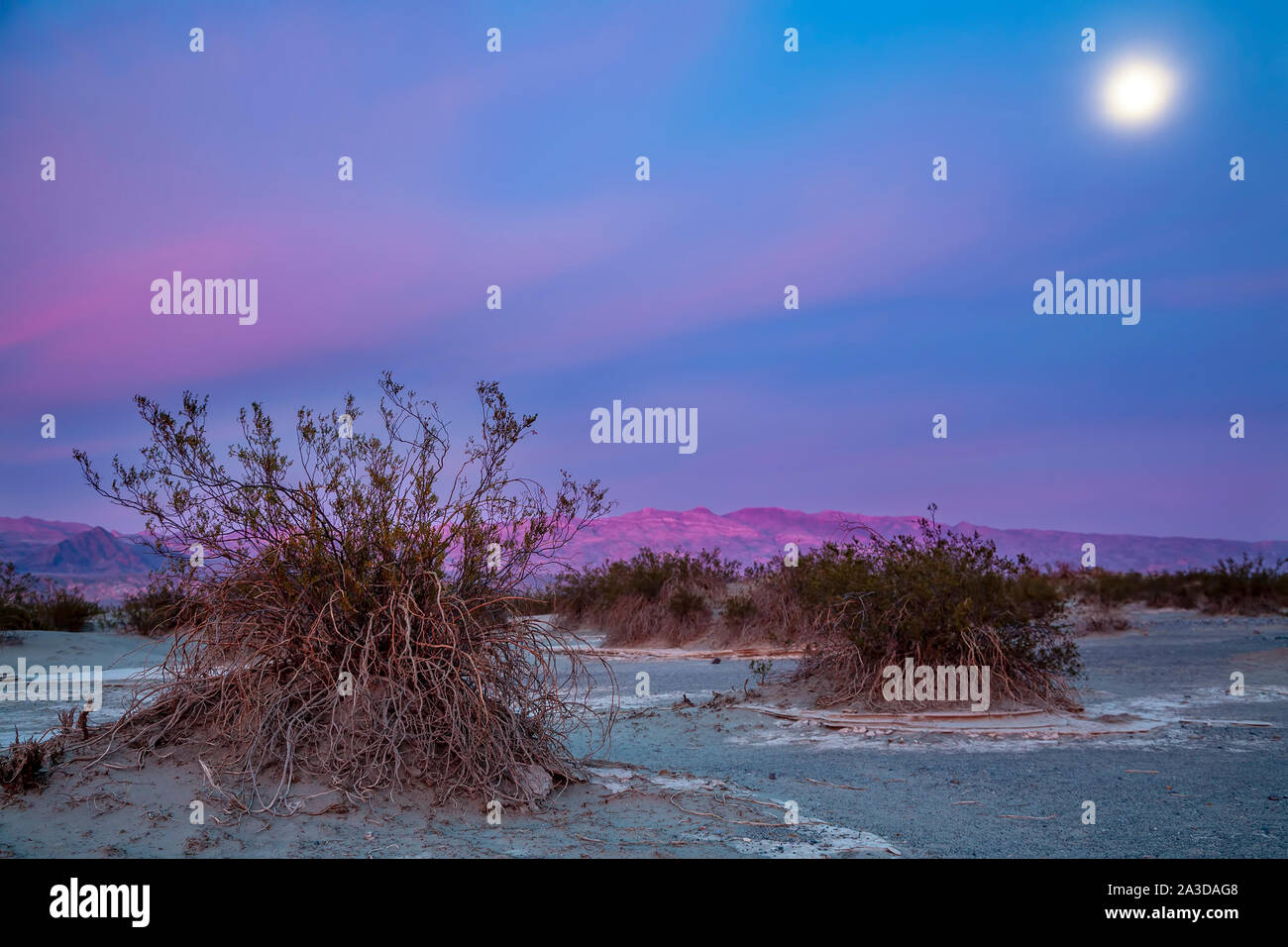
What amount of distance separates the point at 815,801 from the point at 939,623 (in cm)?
522

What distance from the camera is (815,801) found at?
712cm

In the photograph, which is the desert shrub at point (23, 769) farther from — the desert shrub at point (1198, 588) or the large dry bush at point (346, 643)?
the desert shrub at point (1198, 588)

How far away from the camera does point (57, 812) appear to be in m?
5.39

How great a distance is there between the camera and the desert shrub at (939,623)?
11.6 metres

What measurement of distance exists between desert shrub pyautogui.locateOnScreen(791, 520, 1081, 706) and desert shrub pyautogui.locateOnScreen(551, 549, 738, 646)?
11804mm

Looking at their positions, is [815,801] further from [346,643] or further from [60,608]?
[60,608]

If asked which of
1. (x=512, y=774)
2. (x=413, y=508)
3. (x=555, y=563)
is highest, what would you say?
(x=413, y=508)

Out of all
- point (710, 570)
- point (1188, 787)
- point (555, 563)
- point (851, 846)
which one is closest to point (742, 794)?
point (851, 846)

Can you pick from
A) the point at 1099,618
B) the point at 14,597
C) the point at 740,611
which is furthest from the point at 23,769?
the point at 1099,618

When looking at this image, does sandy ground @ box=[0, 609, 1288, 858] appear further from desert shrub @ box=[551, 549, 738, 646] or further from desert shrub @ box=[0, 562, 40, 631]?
desert shrub @ box=[551, 549, 738, 646]

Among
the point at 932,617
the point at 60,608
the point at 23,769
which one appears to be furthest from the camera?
the point at 60,608
